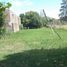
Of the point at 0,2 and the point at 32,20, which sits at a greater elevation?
the point at 0,2

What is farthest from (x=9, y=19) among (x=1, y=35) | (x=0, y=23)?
(x=1, y=35)

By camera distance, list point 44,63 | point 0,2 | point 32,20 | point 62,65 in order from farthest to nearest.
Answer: point 32,20 → point 0,2 → point 44,63 → point 62,65

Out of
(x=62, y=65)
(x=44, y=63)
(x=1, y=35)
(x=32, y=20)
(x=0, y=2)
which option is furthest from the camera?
(x=32, y=20)

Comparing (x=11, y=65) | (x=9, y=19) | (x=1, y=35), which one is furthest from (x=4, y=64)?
(x=9, y=19)

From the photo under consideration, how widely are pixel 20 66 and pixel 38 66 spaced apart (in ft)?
2.57

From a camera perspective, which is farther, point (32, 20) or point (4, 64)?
point (32, 20)

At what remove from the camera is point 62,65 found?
10.2 m

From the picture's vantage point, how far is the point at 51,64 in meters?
10.6

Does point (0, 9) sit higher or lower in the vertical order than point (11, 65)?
higher

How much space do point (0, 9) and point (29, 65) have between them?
9.05 feet

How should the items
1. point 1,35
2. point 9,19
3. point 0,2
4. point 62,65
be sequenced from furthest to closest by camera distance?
point 9,19
point 1,35
point 0,2
point 62,65

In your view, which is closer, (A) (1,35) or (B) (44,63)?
(B) (44,63)

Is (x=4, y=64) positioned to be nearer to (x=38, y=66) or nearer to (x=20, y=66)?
(x=20, y=66)

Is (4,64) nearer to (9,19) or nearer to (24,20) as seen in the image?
(9,19)
